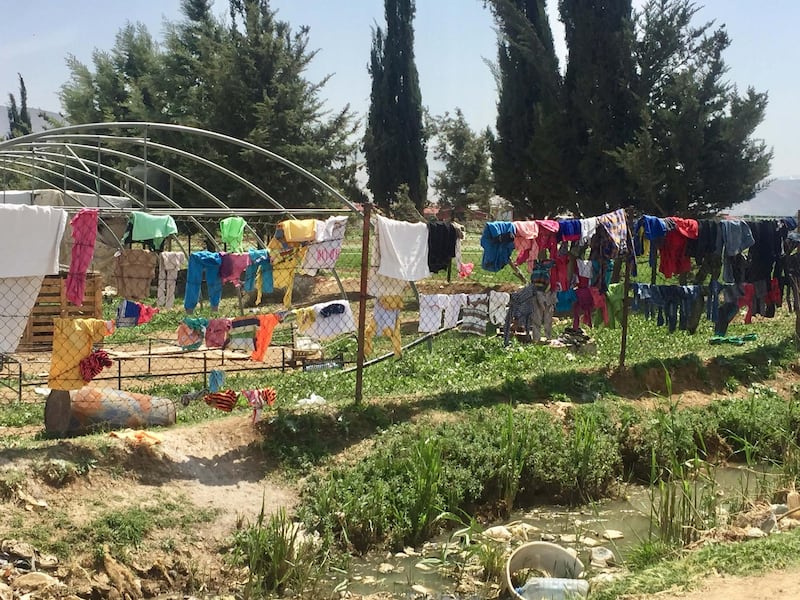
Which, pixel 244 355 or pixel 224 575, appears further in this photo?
pixel 244 355

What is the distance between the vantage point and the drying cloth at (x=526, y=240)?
417 inches

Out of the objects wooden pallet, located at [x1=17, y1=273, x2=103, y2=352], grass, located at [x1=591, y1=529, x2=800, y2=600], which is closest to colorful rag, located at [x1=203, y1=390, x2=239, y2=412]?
grass, located at [x1=591, y1=529, x2=800, y2=600]

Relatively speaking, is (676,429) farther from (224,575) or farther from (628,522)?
(224,575)

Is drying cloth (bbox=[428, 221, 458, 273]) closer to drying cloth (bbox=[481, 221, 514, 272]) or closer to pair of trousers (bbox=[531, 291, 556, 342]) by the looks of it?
drying cloth (bbox=[481, 221, 514, 272])

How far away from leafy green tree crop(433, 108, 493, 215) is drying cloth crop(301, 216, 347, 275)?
28426mm

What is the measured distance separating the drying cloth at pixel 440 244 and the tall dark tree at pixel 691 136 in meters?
11.8

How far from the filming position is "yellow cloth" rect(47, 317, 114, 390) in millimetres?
8281

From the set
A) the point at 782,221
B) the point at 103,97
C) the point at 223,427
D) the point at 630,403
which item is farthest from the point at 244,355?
the point at 103,97

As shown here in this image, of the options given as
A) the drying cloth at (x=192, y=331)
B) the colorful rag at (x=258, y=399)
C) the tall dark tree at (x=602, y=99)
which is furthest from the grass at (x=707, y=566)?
the tall dark tree at (x=602, y=99)

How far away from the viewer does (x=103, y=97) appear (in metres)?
37.7

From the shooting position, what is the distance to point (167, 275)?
10242 mm

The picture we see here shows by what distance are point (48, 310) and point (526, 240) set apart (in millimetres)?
9409

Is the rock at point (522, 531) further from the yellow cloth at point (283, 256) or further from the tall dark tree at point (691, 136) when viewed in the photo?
the tall dark tree at point (691, 136)

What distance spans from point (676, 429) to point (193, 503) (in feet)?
19.3
